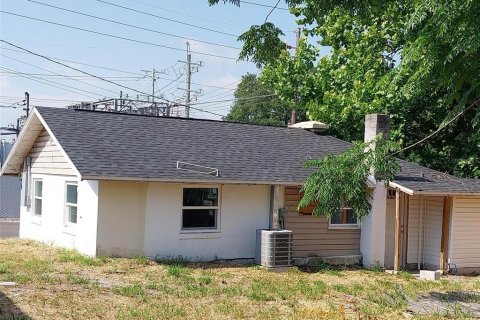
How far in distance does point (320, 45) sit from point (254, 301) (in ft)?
56.9

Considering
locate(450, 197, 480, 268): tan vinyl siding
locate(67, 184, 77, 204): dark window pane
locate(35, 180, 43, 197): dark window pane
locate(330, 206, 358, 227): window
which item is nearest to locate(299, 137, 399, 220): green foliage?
locate(330, 206, 358, 227): window

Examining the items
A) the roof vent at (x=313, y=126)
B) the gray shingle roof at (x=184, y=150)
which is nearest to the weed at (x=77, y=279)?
the gray shingle roof at (x=184, y=150)

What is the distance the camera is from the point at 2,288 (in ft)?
35.6

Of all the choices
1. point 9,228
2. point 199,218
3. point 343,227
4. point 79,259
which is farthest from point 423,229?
point 9,228

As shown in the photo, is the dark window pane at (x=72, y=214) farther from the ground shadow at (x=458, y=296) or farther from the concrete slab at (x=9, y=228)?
the ground shadow at (x=458, y=296)

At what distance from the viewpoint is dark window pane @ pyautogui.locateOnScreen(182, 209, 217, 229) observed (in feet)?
52.7

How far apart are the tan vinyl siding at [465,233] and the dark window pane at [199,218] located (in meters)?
6.89

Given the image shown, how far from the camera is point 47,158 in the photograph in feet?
59.4

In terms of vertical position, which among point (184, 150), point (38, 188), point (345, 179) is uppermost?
point (184, 150)

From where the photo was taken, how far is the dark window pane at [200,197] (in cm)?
1609

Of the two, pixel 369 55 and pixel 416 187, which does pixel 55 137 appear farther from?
pixel 369 55

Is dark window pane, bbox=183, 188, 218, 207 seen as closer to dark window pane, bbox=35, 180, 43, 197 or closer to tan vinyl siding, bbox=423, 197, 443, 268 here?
dark window pane, bbox=35, 180, 43, 197

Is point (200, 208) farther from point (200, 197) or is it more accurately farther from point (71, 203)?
point (71, 203)

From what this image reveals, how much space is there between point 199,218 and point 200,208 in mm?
307
